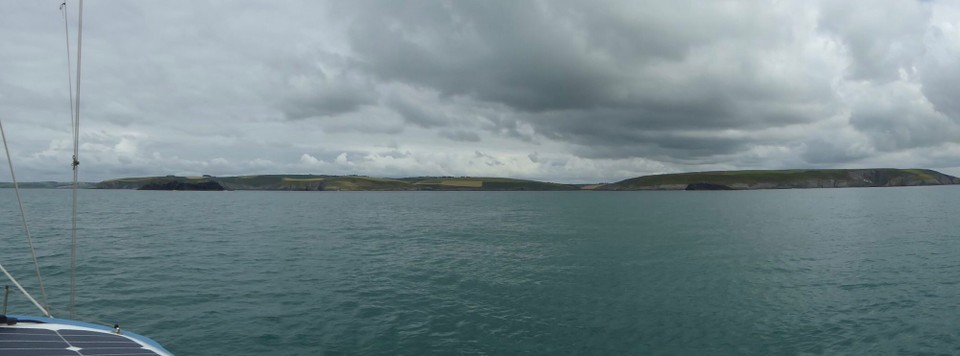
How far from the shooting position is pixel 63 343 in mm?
14328

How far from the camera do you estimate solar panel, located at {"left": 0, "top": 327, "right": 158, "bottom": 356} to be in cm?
1348

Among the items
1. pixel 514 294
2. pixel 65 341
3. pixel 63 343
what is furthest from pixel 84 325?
pixel 514 294

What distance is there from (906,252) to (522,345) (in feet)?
183

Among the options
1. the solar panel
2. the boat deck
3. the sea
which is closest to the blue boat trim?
the boat deck

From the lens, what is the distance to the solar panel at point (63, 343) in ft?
44.2

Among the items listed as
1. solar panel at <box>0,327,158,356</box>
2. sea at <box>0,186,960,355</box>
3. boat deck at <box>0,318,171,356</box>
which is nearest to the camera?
solar panel at <box>0,327,158,356</box>

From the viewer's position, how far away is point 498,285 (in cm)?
3728

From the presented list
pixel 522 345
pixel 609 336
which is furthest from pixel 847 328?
pixel 522 345

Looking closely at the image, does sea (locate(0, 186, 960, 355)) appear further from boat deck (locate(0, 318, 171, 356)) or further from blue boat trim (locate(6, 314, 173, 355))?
boat deck (locate(0, 318, 171, 356))

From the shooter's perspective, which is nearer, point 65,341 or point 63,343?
point 63,343

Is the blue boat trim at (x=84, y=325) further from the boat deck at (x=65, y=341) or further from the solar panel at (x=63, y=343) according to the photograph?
the solar panel at (x=63, y=343)

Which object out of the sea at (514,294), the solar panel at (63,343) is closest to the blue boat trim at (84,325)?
the solar panel at (63,343)

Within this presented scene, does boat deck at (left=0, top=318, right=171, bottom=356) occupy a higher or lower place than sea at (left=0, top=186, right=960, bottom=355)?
higher

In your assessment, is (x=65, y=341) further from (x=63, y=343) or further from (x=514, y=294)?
(x=514, y=294)
